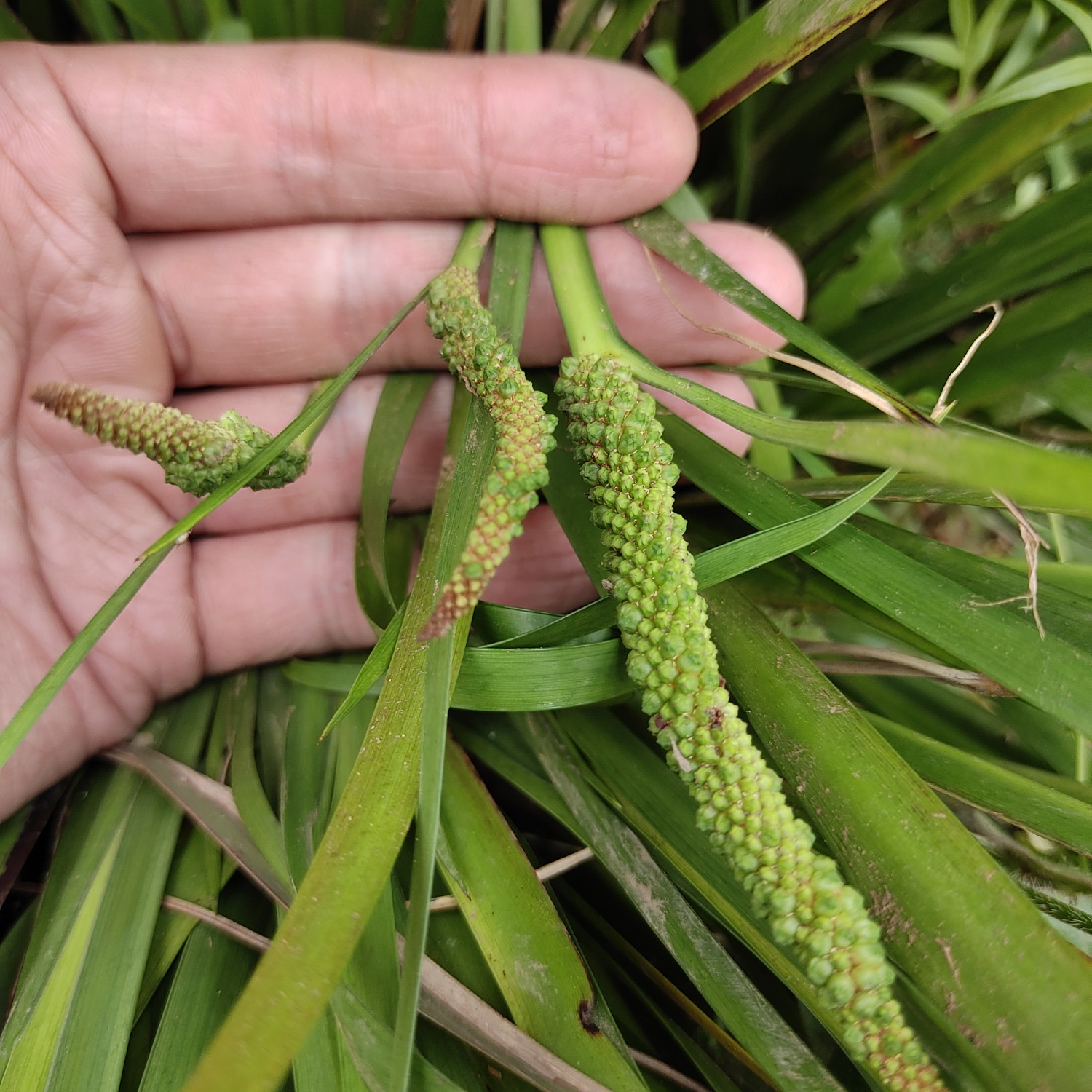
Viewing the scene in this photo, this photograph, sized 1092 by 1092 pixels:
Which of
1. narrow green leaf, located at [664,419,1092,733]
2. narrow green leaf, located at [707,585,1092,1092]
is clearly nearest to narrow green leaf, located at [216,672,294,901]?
narrow green leaf, located at [707,585,1092,1092]

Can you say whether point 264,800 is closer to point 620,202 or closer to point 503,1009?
point 503,1009

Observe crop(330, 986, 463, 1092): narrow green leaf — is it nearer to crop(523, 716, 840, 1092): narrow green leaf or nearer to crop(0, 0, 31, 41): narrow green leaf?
crop(523, 716, 840, 1092): narrow green leaf

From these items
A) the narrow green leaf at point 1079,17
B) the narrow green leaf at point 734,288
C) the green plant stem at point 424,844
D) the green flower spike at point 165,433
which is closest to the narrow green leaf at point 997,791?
the narrow green leaf at point 734,288

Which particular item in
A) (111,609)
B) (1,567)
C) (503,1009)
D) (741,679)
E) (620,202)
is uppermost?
(620,202)

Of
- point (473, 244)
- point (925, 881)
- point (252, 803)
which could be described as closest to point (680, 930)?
point (925, 881)

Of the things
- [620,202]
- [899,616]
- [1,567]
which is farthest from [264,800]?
[620,202]
